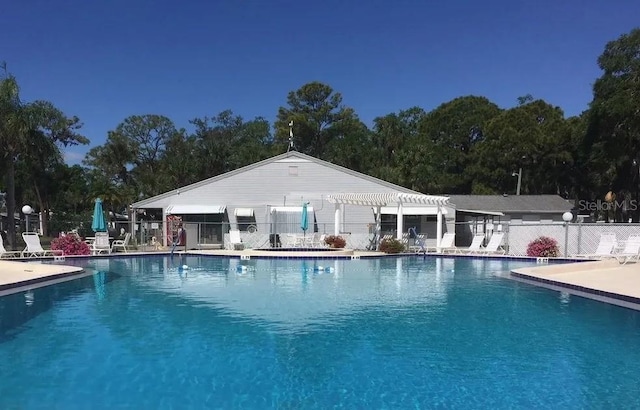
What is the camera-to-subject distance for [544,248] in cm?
2277

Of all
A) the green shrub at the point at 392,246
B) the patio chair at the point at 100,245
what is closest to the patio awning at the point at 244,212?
the patio chair at the point at 100,245

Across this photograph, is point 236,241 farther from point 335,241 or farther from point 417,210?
point 417,210

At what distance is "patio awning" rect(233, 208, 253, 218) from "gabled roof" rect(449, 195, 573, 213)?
572 inches

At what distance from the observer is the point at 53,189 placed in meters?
46.4

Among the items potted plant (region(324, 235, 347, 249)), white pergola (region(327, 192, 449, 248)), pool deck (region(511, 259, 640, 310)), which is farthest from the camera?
white pergola (region(327, 192, 449, 248))

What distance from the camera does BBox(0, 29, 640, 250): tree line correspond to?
34375 mm

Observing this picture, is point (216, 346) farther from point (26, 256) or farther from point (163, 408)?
point (26, 256)

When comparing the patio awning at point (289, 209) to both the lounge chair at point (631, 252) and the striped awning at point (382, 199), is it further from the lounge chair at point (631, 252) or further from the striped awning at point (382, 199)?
the lounge chair at point (631, 252)

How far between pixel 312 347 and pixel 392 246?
16808mm

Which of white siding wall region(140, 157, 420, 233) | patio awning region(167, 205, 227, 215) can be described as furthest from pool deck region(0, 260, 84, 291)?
white siding wall region(140, 157, 420, 233)

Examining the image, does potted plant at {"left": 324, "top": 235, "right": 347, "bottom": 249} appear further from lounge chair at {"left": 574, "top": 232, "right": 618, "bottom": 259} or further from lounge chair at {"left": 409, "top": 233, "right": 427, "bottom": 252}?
lounge chair at {"left": 574, "top": 232, "right": 618, "bottom": 259}

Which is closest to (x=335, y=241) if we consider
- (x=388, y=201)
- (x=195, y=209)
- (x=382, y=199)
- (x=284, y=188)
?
(x=382, y=199)

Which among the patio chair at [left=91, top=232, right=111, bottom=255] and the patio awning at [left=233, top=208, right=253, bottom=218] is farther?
the patio awning at [left=233, top=208, right=253, bottom=218]

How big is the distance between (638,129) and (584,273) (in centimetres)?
1997
